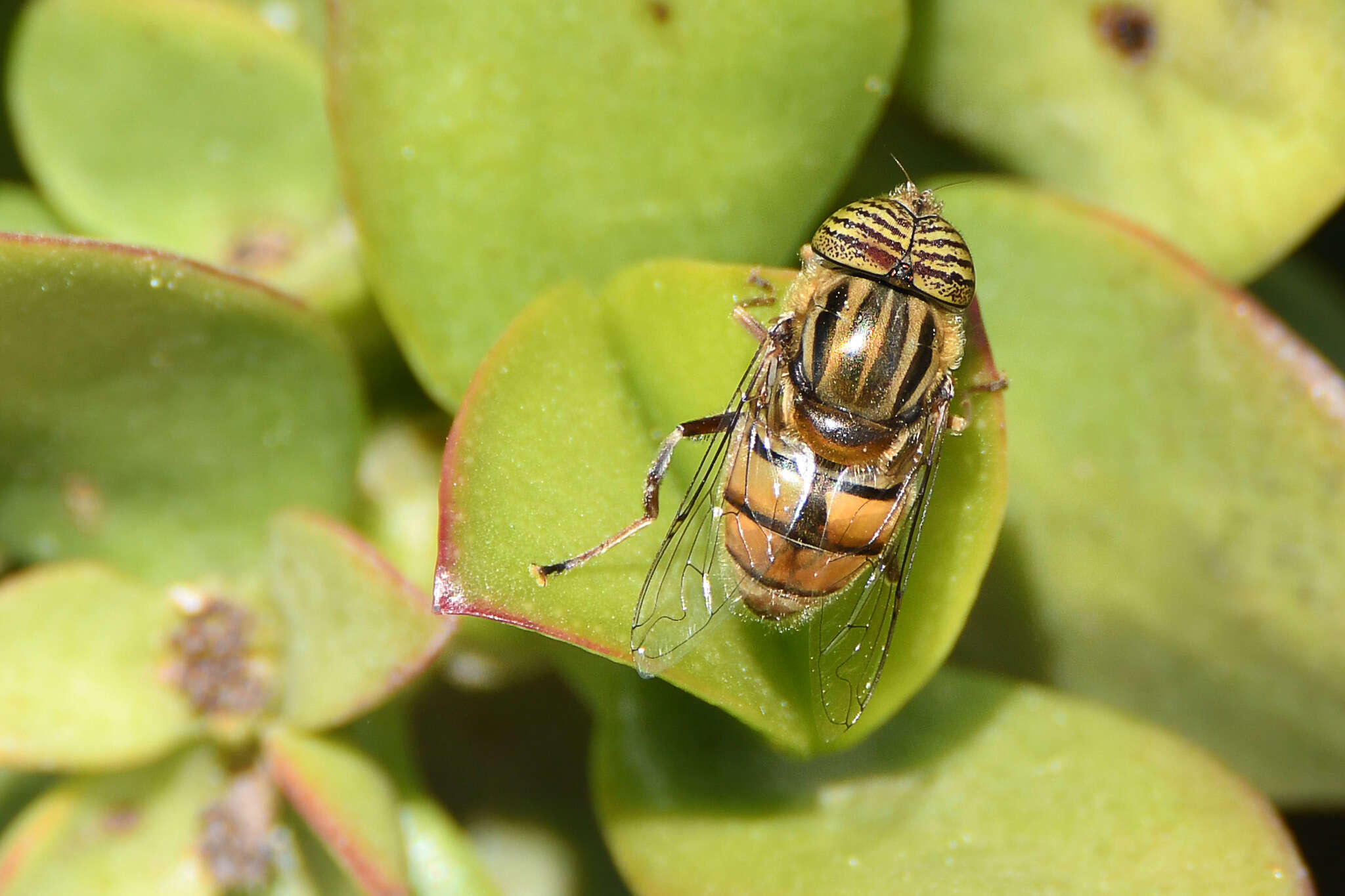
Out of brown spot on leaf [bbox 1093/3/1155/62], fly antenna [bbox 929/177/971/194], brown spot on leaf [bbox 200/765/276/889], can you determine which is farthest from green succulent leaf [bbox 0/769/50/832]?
brown spot on leaf [bbox 1093/3/1155/62]

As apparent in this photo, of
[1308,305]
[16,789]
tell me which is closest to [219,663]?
[16,789]

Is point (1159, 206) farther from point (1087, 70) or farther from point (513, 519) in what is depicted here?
point (513, 519)

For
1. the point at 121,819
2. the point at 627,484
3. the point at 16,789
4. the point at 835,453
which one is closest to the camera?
the point at 627,484

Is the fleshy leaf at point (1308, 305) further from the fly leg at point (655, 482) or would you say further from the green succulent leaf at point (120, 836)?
the green succulent leaf at point (120, 836)

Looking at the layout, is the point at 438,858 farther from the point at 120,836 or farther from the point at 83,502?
the point at 83,502

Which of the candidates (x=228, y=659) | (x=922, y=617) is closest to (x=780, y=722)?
(x=922, y=617)

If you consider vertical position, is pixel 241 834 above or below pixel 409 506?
below

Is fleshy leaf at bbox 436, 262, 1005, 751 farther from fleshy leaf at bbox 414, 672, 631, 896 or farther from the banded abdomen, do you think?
fleshy leaf at bbox 414, 672, 631, 896

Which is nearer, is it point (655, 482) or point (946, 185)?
point (655, 482)
